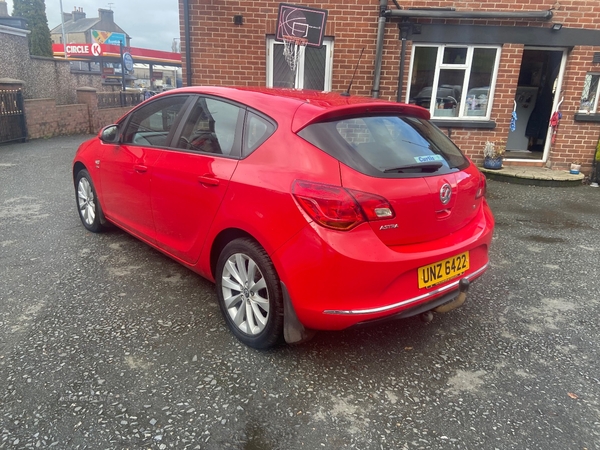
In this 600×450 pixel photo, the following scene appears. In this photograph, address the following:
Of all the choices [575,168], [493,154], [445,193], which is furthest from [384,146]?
[575,168]

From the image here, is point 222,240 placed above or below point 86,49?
below

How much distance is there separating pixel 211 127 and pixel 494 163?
686cm

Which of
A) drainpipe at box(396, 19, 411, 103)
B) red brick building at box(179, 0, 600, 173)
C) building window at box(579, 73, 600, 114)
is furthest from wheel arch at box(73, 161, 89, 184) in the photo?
building window at box(579, 73, 600, 114)

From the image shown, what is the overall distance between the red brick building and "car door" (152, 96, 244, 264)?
516 centimetres

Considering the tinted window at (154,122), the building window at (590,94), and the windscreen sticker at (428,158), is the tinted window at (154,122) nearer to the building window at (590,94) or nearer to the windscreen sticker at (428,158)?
the windscreen sticker at (428,158)

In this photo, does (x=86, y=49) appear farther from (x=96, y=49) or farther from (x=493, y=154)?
(x=493, y=154)

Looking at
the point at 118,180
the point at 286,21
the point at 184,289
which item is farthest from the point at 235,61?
the point at 184,289

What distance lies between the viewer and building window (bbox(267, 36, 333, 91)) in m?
8.11

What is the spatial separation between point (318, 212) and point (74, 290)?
2.30 metres

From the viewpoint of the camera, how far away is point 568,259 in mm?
4559

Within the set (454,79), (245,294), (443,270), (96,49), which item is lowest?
(245,294)

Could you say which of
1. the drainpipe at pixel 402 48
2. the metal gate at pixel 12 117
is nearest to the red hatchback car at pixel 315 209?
the drainpipe at pixel 402 48

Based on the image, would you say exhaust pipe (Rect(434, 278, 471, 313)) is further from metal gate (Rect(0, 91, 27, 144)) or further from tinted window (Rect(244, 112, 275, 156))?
metal gate (Rect(0, 91, 27, 144))

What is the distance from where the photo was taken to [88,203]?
4805mm
